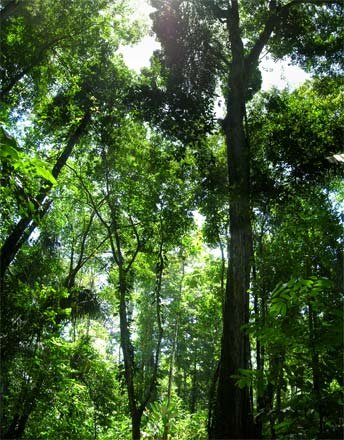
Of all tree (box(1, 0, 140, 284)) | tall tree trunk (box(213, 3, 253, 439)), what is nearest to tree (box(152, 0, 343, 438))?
tall tree trunk (box(213, 3, 253, 439))

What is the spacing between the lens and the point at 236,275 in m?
6.81

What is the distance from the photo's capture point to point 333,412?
2223 mm

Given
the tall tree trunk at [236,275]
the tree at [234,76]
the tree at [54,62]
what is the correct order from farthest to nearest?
the tree at [54,62]
the tree at [234,76]
the tall tree trunk at [236,275]

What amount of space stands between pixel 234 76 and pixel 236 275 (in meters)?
4.59

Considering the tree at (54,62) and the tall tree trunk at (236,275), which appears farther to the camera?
the tree at (54,62)

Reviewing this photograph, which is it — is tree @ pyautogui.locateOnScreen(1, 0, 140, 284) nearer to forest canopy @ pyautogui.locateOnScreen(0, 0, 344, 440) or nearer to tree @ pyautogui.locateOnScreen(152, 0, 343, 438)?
forest canopy @ pyautogui.locateOnScreen(0, 0, 344, 440)

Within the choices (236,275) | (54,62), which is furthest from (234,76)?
(236,275)

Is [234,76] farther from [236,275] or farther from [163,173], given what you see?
[236,275]

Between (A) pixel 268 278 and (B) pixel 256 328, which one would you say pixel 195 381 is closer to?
(A) pixel 268 278

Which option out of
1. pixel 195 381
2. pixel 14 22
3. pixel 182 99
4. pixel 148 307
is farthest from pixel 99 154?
pixel 195 381

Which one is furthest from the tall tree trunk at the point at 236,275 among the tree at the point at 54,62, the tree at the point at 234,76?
the tree at the point at 54,62

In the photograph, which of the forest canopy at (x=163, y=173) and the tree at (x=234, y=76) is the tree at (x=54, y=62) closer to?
the forest canopy at (x=163, y=173)

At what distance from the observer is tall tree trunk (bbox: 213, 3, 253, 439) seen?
5766 millimetres

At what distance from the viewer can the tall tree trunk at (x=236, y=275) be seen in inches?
227
